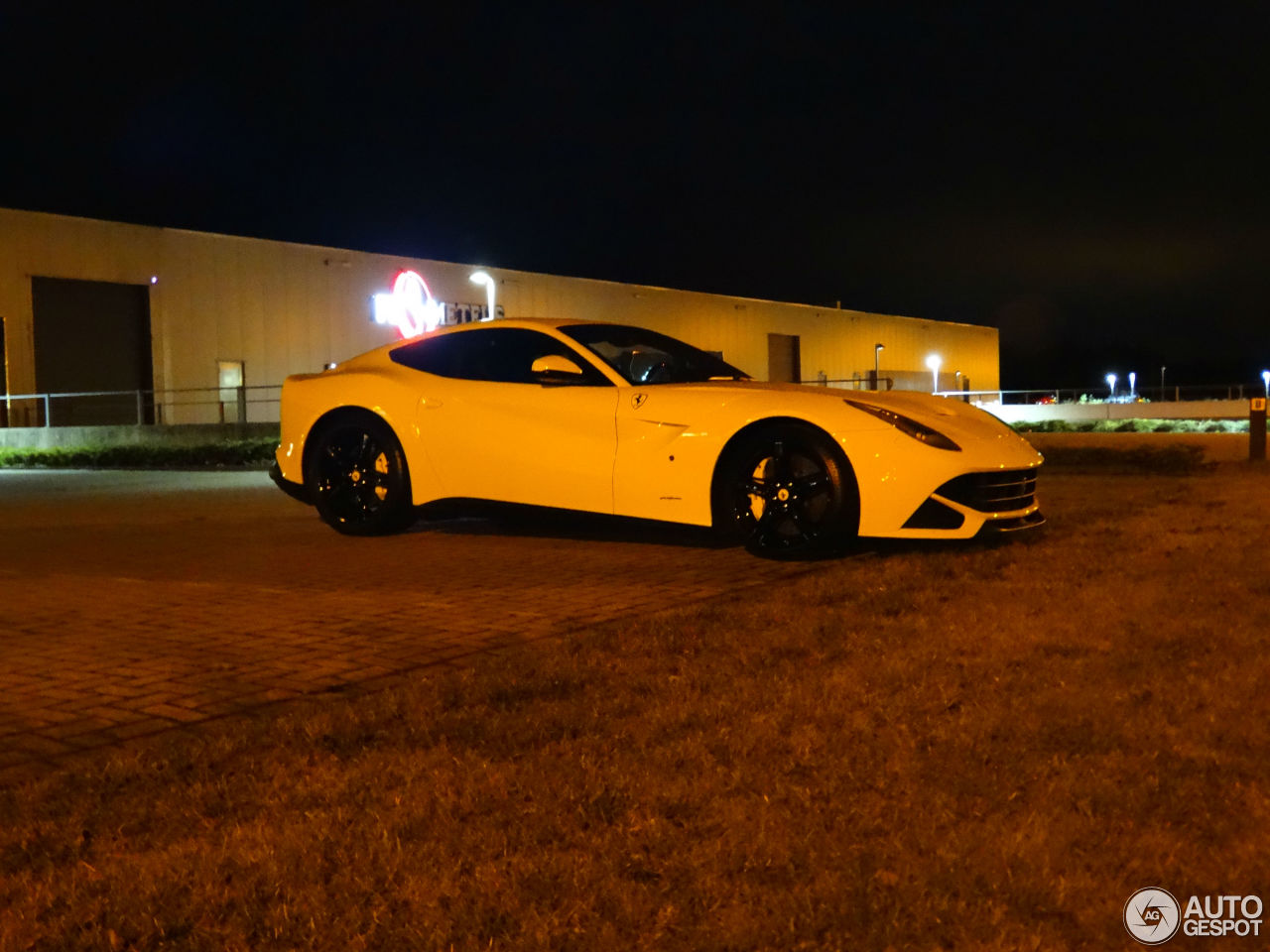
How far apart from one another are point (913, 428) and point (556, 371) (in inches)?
85.6

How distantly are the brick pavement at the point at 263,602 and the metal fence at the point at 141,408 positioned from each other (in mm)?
20208

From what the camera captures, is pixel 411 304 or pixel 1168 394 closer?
pixel 411 304

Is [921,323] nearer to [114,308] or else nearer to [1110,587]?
[114,308]

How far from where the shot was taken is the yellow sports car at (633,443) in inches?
260

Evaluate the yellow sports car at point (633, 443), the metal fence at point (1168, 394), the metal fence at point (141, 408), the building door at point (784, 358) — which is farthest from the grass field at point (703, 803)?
the building door at point (784, 358)

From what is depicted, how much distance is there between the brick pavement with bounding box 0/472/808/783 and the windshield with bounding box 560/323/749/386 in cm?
99

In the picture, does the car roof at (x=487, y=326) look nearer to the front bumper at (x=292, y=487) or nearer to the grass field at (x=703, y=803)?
the front bumper at (x=292, y=487)

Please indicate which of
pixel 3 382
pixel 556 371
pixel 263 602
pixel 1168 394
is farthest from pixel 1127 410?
pixel 263 602

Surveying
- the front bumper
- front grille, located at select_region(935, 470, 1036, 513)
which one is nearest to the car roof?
the front bumper

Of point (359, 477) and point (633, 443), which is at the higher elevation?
point (633, 443)

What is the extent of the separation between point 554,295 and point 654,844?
123 ft

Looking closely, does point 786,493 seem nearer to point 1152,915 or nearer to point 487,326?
point 487,326

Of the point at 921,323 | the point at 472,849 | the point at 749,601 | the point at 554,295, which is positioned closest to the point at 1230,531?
the point at 749,601

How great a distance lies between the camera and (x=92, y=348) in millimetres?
30078
